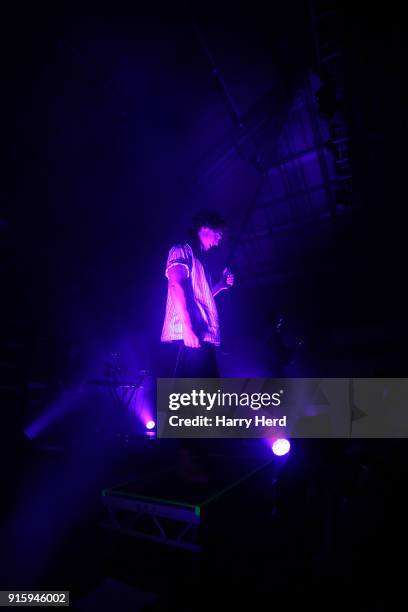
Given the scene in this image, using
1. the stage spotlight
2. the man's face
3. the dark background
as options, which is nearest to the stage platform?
the dark background

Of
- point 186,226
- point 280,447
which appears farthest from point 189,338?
point 186,226

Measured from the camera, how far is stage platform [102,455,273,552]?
178 cm

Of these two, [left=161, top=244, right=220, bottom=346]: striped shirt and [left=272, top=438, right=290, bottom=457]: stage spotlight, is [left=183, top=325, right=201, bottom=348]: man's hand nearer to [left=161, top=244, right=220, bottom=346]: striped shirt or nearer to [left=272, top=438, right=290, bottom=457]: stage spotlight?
[left=161, top=244, right=220, bottom=346]: striped shirt

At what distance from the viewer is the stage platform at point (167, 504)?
5.83ft

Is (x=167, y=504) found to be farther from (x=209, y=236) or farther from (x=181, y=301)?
(x=209, y=236)

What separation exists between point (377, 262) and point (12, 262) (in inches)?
296

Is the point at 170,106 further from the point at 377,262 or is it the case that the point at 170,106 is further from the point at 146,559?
the point at 377,262

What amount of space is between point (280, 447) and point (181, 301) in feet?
5.46

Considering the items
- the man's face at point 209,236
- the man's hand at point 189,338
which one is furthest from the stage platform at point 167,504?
the man's face at point 209,236

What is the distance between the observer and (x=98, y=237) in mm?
5430

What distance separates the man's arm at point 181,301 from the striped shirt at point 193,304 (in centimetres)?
5

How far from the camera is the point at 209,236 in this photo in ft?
9.42

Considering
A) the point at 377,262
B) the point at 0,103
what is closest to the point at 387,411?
the point at 377,262

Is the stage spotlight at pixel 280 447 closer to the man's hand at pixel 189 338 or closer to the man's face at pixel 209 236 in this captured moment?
the man's hand at pixel 189 338
